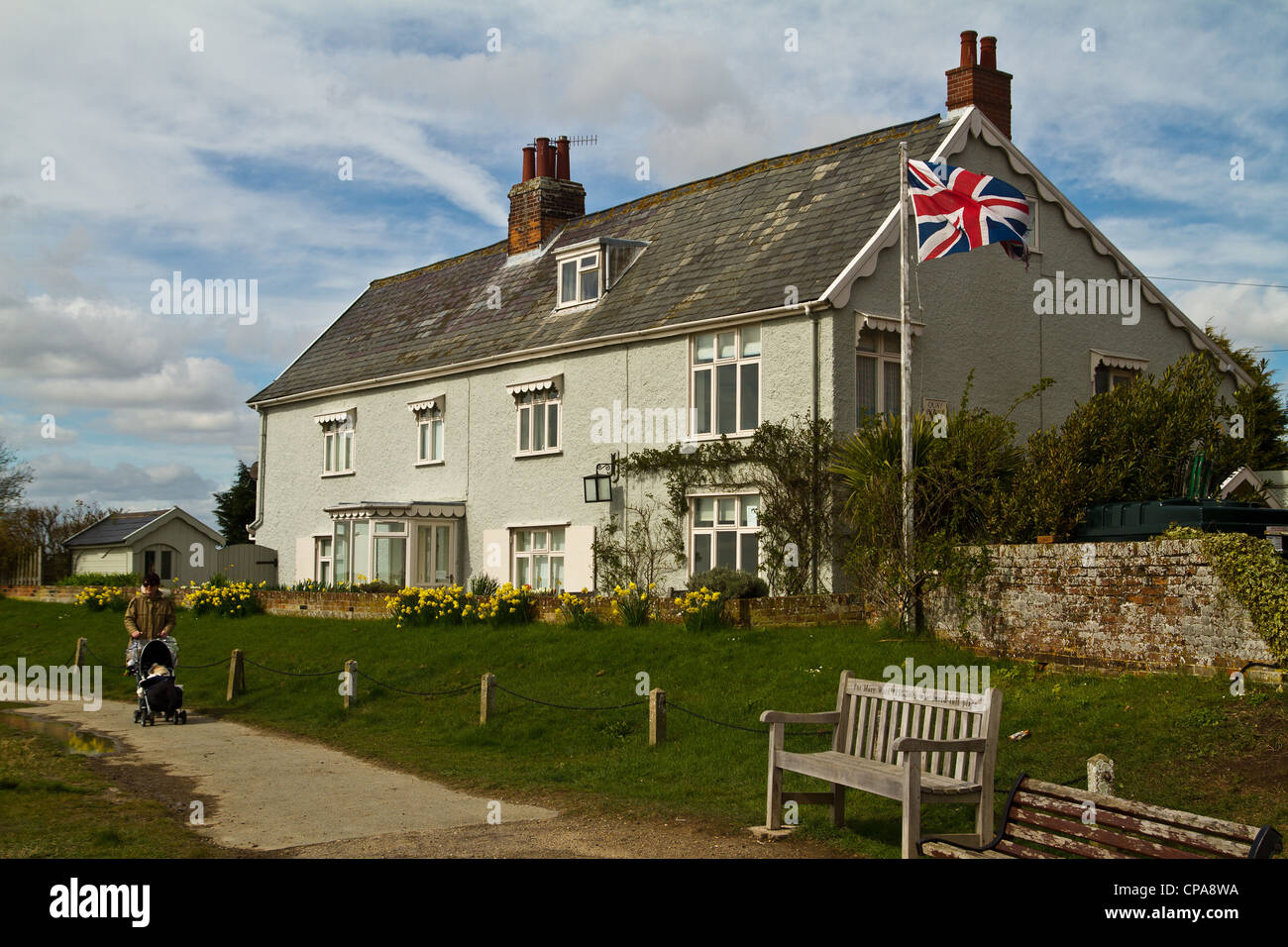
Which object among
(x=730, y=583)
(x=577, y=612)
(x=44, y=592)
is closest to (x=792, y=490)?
(x=730, y=583)

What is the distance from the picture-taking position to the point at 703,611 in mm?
17953

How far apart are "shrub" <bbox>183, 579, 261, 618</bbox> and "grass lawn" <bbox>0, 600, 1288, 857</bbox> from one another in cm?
609

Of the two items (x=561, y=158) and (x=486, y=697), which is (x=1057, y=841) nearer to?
(x=486, y=697)

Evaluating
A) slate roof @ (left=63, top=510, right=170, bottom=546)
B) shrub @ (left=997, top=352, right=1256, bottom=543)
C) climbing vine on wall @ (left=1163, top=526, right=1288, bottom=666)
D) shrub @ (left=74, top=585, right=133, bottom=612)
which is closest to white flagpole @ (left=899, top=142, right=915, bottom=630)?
shrub @ (left=997, top=352, right=1256, bottom=543)

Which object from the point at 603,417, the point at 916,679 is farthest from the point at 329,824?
the point at 603,417

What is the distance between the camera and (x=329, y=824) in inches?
376

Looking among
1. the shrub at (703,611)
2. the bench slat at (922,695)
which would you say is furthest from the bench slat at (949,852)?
the shrub at (703,611)

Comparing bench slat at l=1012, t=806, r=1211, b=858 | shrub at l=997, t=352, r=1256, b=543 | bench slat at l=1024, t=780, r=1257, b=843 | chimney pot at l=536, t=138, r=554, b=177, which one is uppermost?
chimney pot at l=536, t=138, r=554, b=177

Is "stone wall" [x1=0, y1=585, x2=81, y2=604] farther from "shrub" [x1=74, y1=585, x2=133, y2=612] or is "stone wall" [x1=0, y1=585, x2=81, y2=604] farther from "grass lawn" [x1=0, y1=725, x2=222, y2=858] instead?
"grass lawn" [x1=0, y1=725, x2=222, y2=858]

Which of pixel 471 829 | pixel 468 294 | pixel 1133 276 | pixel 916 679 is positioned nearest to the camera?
pixel 471 829

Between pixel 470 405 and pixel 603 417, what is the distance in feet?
15.9

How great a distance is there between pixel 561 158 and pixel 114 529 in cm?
2664

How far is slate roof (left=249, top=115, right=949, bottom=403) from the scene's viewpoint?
22328 millimetres

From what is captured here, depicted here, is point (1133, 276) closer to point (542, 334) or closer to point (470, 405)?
point (542, 334)
